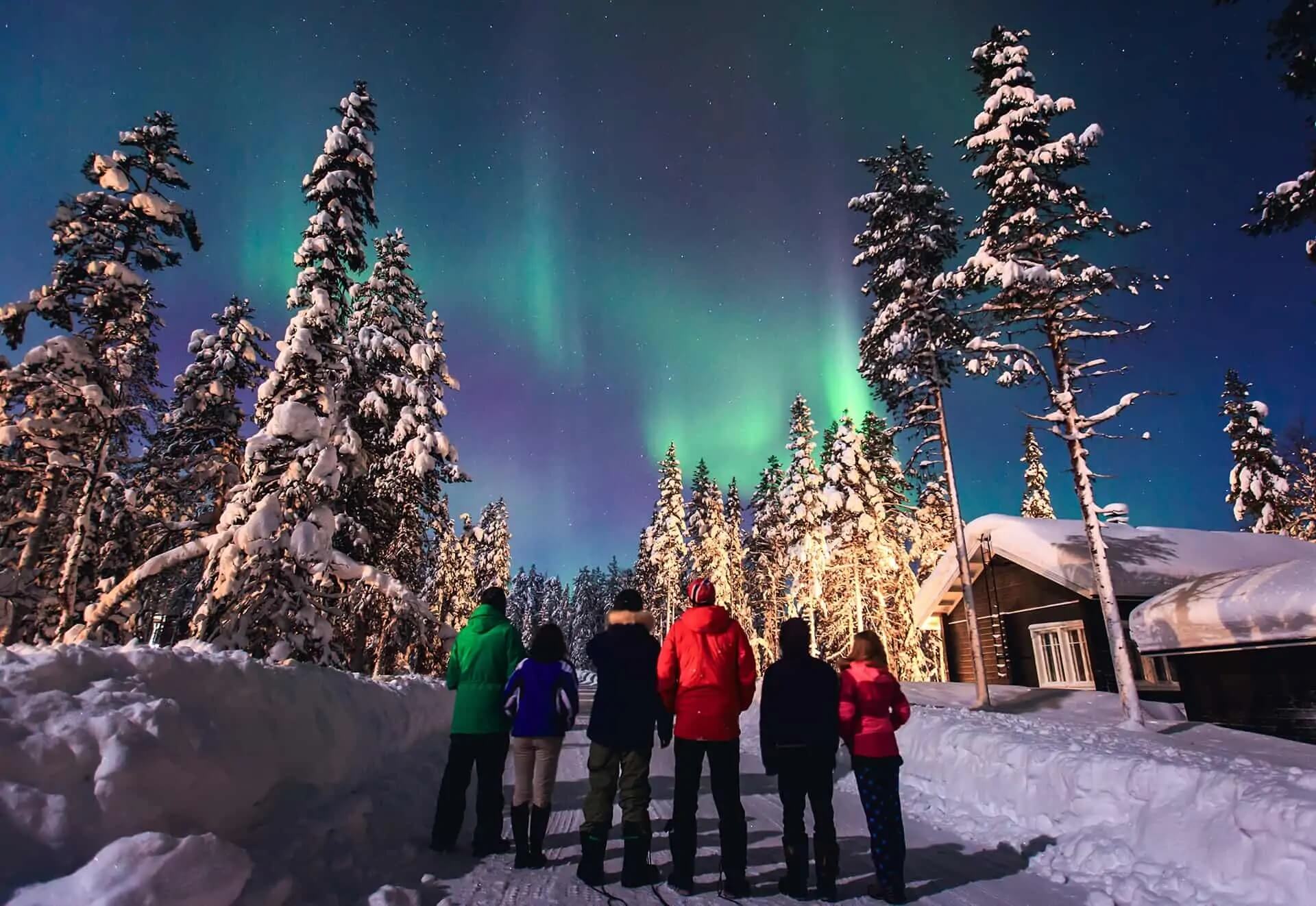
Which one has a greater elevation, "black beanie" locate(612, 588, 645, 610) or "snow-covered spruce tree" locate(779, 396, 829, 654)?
"snow-covered spruce tree" locate(779, 396, 829, 654)

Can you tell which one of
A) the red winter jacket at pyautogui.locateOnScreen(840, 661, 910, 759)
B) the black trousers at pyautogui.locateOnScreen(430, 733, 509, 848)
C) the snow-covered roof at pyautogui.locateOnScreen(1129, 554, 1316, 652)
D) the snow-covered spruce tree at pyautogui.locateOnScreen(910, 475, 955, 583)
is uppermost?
the snow-covered spruce tree at pyautogui.locateOnScreen(910, 475, 955, 583)

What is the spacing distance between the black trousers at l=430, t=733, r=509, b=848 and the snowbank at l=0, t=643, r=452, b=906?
118cm

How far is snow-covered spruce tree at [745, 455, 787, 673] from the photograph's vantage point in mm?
44781

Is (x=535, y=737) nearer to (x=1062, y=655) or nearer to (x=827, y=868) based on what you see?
(x=827, y=868)

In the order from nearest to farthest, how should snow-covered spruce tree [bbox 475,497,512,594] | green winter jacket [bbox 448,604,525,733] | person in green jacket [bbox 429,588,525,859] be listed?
person in green jacket [bbox 429,588,525,859] → green winter jacket [bbox 448,604,525,733] → snow-covered spruce tree [bbox 475,497,512,594]

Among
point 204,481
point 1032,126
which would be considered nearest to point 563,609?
point 204,481

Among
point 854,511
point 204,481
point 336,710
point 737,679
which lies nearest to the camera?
point 737,679

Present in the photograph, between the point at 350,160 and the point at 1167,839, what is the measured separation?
19.3 meters

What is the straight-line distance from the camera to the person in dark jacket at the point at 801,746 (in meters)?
4.85

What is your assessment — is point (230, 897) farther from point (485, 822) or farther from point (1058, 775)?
point (1058, 775)

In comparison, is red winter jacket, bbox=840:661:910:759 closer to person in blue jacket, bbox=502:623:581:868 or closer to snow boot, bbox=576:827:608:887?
snow boot, bbox=576:827:608:887

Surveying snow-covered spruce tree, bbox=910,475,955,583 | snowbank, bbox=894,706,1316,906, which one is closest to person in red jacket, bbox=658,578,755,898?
snowbank, bbox=894,706,1316,906

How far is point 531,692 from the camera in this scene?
17.9 ft

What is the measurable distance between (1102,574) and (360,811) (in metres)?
14.0
